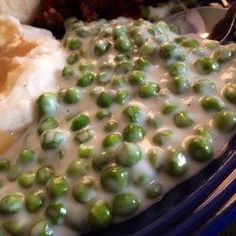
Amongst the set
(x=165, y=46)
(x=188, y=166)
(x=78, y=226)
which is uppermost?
(x=165, y=46)

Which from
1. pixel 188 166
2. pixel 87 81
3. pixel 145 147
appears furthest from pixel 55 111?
pixel 188 166

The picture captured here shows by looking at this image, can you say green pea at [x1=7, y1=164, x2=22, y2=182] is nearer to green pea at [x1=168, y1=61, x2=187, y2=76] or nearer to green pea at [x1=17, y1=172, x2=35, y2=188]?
green pea at [x1=17, y1=172, x2=35, y2=188]

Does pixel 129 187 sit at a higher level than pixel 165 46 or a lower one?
lower

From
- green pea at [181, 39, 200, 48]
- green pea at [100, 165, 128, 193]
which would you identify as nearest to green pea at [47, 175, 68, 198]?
green pea at [100, 165, 128, 193]

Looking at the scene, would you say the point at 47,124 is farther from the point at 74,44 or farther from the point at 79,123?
the point at 74,44

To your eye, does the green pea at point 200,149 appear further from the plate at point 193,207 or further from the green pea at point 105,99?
the green pea at point 105,99

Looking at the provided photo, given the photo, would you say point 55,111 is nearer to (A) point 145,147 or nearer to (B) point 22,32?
(A) point 145,147

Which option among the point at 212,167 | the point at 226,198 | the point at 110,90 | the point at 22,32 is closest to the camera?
the point at 226,198
